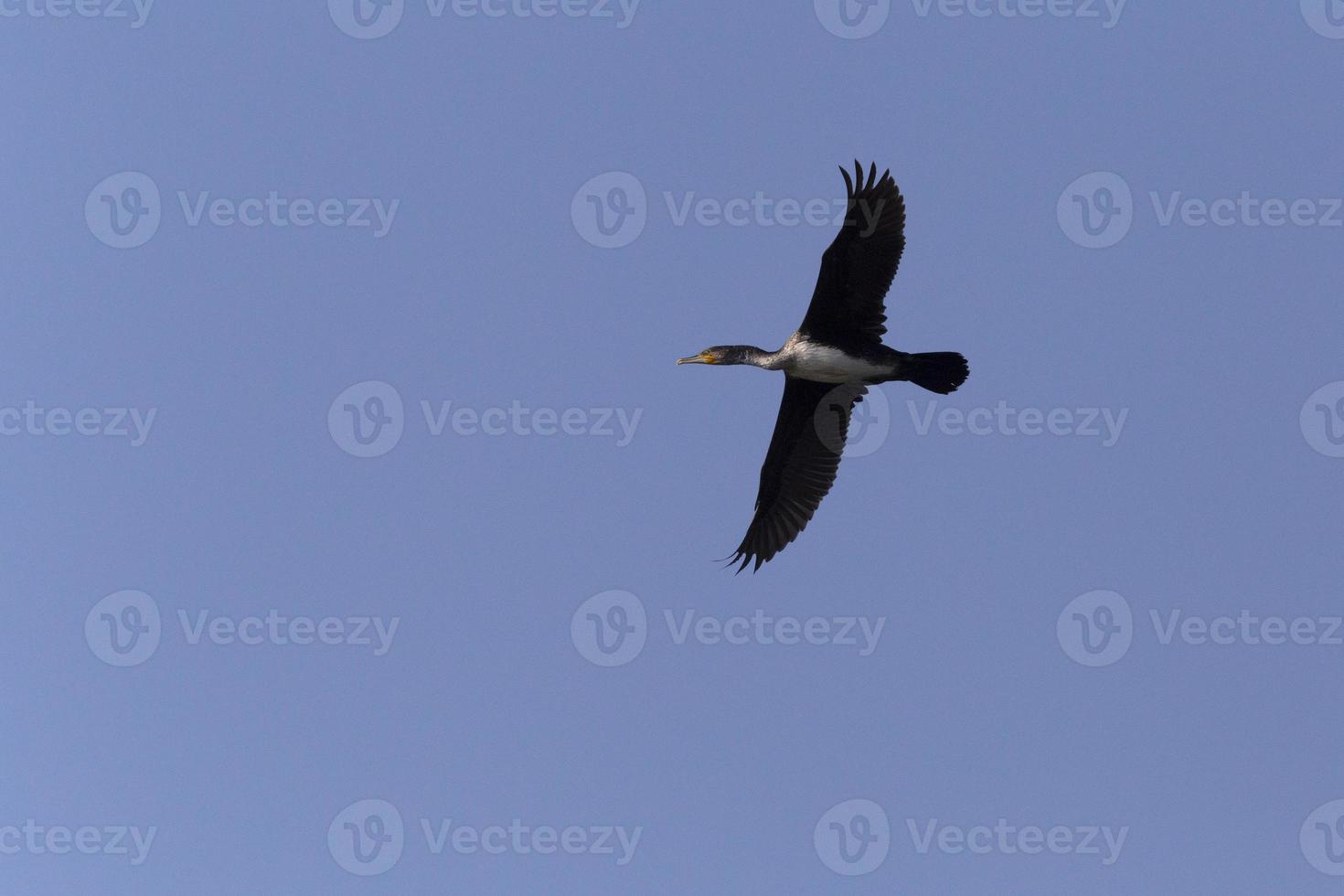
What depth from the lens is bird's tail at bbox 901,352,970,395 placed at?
19.8 meters

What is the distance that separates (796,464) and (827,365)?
2462 mm

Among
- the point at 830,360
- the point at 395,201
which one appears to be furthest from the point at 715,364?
the point at 395,201

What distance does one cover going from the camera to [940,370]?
19.8 metres

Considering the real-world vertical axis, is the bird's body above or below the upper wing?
below

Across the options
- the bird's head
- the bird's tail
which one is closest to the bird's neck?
the bird's head

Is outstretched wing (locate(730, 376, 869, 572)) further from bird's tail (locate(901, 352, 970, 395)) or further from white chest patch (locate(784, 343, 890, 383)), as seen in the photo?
bird's tail (locate(901, 352, 970, 395))

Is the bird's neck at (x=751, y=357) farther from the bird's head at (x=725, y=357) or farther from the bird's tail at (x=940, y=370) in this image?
the bird's tail at (x=940, y=370)

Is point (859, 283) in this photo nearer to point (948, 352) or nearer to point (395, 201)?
point (948, 352)

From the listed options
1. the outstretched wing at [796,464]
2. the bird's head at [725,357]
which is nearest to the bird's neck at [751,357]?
the bird's head at [725,357]

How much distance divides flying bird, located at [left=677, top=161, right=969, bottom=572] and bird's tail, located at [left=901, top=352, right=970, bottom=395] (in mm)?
11

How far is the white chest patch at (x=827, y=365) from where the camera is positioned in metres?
20.4

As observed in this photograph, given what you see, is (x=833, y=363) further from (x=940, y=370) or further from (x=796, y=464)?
(x=796, y=464)

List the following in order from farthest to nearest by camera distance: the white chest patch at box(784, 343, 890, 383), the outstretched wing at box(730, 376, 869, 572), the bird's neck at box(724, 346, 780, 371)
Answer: the outstretched wing at box(730, 376, 869, 572) → the bird's neck at box(724, 346, 780, 371) → the white chest patch at box(784, 343, 890, 383)

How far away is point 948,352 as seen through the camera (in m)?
19.9
